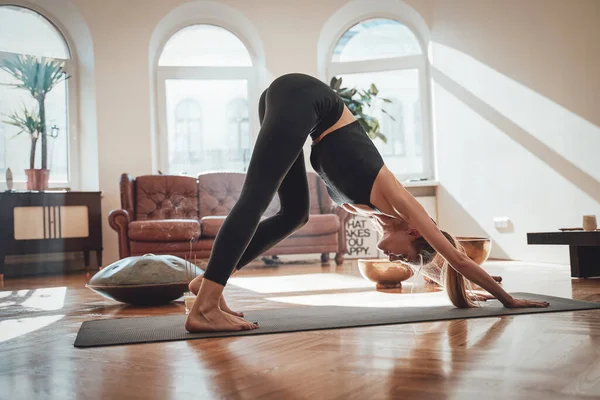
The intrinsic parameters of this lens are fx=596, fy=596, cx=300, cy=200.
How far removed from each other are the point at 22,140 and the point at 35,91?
638mm

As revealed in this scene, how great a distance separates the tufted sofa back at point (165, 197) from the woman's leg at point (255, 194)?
175 inches

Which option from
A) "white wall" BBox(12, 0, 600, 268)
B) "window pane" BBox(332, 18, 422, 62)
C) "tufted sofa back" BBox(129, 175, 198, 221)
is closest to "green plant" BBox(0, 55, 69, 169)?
"white wall" BBox(12, 0, 600, 268)

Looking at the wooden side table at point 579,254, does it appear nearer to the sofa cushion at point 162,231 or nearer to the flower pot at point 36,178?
the sofa cushion at point 162,231

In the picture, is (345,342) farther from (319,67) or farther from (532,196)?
(319,67)

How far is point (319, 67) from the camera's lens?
762 cm

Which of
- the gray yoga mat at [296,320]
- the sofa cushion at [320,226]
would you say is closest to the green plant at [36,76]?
the sofa cushion at [320,226]

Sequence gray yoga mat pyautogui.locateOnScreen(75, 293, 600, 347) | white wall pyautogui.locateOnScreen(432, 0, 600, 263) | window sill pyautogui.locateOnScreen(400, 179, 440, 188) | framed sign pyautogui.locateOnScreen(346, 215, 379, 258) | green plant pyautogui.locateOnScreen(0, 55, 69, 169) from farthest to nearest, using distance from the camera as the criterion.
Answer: window sill pyautogui.locateOnScreen(400, 179, 440, 188), framed sign pyautogui.locateOnScreen(346, 215, 379, 258), green plant pyautogui.locateOnScreen(0, 55, 69, 169), white wall pyautogui.locateOnScreen(432, 0, 600, 263), gray yoga mat pyautogui.locateOnScreen(75, 293, 600, 347)

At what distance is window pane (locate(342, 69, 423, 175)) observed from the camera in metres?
7.66

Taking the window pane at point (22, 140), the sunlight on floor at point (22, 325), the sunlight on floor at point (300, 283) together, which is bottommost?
the sunlight on floor at point (300, 283)

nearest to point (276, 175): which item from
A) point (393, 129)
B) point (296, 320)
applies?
point (296, 320)

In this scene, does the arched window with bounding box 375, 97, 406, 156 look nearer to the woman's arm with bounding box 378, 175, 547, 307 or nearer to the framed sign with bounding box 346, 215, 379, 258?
the framed sign with bounding box 346, 215, 379, 258

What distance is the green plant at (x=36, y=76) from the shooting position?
6.55 m

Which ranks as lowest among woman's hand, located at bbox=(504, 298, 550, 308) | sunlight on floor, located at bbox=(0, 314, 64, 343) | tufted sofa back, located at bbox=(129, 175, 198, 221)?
sunlight on floor, located at bbox=(0, 314, 64, 343)

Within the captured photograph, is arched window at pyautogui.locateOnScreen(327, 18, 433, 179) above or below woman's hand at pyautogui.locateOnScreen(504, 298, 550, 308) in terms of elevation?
above
